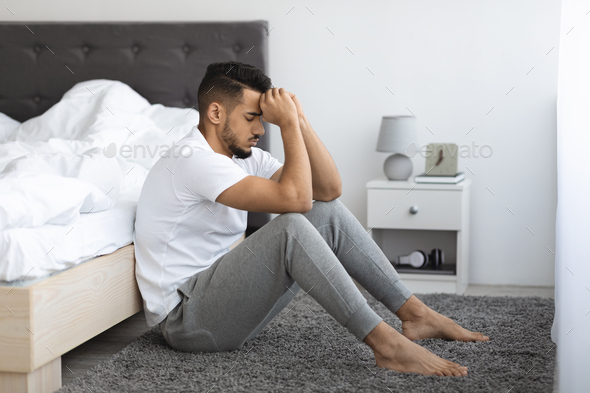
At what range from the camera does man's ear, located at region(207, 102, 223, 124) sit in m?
1.53

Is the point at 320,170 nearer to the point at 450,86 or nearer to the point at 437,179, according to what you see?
the point at 437,179

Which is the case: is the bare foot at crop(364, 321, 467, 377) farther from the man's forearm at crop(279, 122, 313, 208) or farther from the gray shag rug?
the man's forearm at crop(279, 122, 313, 208)

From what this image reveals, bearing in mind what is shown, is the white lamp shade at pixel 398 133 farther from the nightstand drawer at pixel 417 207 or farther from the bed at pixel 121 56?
the bed at pixel 121 56

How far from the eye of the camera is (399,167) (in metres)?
2.57

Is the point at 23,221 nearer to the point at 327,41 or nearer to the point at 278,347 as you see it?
the point at 278,347

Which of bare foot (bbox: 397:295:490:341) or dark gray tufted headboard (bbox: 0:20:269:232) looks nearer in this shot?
bare foot (bbox: 397:295:490:341)

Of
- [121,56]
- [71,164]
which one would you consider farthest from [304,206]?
[121,56]

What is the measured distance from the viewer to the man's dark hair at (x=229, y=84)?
60.1 inches

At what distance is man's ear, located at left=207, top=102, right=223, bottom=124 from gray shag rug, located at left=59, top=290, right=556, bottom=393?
61 centimetres

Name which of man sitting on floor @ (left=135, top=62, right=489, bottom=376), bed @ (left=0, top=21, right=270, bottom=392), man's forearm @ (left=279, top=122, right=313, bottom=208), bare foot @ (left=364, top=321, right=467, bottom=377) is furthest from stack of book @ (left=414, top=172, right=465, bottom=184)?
bare foot @ (left=364, top=321, right=467, bottom=377)

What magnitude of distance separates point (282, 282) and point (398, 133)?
1363 mm

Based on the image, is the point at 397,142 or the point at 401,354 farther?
the point at 397,142

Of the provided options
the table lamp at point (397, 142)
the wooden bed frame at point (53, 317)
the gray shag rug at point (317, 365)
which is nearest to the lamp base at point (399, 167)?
the table lamp at point (397, 142)

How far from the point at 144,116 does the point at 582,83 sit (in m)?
1.85
